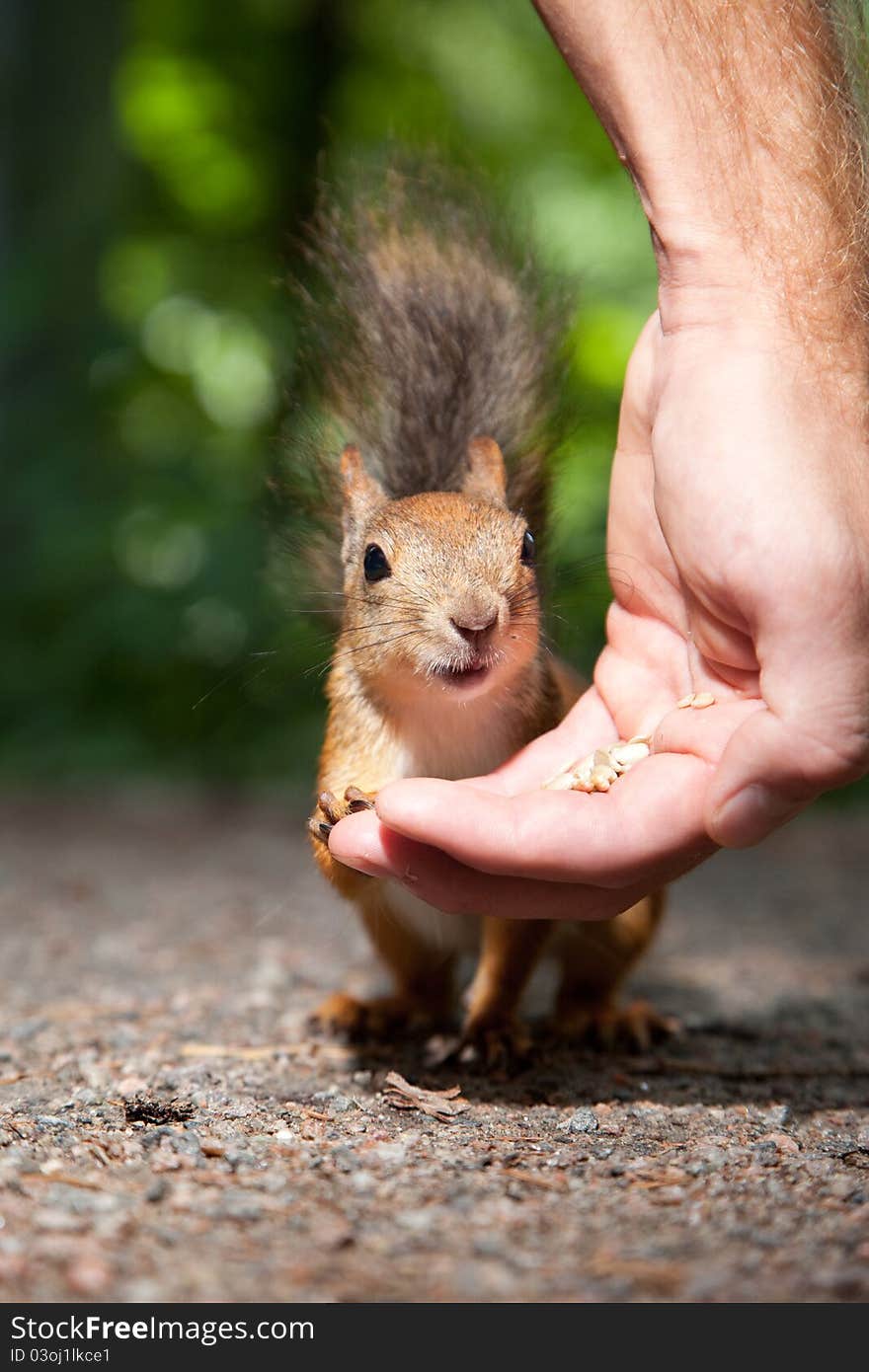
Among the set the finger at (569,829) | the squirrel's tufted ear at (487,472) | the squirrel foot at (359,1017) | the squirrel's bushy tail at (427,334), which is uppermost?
the squirrel's bushy tail at (427,334)

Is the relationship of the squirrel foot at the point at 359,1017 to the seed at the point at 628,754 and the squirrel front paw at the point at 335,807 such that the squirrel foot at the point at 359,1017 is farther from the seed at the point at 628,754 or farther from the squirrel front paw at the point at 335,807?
the seed at the point at 628,754

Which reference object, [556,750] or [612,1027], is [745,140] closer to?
[556,750]

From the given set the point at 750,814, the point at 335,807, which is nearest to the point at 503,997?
the point at 335,807

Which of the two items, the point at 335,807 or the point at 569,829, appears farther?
the point at 335,807

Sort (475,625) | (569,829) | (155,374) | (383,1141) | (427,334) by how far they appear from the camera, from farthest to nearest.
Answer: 1. (155,374)
2. (427,334)
3. (475,625)
4. (383,1141)
5. (569,829)

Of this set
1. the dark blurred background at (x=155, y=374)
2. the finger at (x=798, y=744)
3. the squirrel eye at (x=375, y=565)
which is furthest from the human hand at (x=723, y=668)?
the dark blurred background at (x=155, y=374)

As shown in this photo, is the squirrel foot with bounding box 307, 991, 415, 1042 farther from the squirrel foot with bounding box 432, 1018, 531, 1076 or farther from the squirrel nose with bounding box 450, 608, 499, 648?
the squirrel nose with bounding box 450, 608, 499, 648
